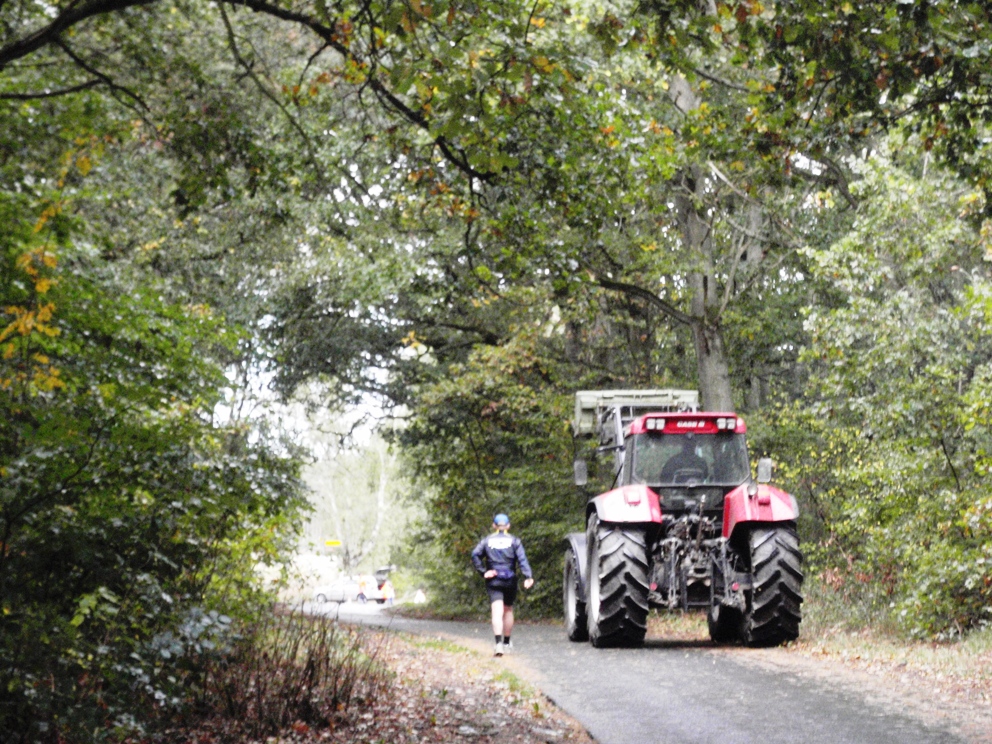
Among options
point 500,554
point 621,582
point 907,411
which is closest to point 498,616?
point 500,554

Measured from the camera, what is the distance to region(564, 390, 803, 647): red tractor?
12617mm

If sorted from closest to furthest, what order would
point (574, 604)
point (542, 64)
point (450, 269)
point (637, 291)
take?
point (542, 64), point (574, 604), point (450, 269), point (637, 291)

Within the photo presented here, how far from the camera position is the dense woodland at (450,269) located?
6.61 m

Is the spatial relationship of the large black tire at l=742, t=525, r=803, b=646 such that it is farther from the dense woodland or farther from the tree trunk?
the tree trunk

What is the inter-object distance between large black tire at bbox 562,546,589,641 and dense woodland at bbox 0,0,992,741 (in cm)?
394

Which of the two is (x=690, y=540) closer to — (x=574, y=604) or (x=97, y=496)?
(x=574, y=604)

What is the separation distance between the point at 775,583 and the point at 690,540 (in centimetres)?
117

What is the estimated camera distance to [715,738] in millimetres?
7391

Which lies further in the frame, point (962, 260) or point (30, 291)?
point (962, 260)

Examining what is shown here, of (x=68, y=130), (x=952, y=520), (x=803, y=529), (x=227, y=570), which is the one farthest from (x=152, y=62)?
(x=803, y=529)

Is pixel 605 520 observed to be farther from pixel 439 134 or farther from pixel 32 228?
pixel 32 228

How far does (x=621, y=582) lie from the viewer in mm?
12594

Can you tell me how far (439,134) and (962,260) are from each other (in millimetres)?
13730

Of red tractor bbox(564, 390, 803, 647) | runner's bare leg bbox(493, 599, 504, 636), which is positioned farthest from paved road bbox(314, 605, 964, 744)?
runner's bare leg bbox(493, 599, 504, 636)
